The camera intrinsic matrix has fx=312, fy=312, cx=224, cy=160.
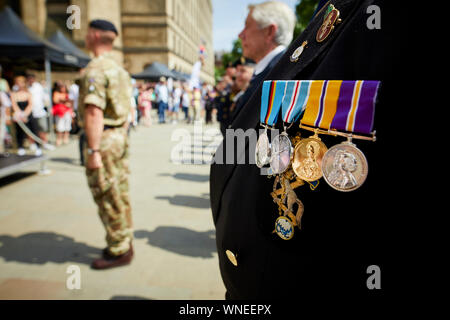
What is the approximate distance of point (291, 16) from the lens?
6.41 ft

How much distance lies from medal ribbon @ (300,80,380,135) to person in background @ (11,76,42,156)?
9473 millimetres

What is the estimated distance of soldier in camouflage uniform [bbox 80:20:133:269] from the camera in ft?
8.65

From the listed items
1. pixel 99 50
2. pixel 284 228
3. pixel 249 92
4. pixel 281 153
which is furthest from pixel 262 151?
pixel 99 50

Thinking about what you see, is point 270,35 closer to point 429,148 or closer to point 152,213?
point 429,148

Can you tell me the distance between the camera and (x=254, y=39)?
189cm

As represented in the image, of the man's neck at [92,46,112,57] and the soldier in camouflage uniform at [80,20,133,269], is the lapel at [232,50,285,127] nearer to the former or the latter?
the soldier in camouflage uniform at [80,20,133,269]

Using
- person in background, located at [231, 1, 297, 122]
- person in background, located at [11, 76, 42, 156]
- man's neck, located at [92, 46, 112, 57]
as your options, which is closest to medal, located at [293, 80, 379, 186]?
person in background, located at [231, 1, 297, 122]

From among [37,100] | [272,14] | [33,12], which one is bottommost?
[272,14]

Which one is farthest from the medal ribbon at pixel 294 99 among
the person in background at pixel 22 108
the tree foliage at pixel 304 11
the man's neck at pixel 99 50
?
the tree foliage at pixel 304 11

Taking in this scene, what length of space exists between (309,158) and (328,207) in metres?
0.12

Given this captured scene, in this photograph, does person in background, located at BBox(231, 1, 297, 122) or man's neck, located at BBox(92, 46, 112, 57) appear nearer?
person in background, located at BBox(231, 1, 297, 122)

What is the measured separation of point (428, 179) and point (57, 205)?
509 cm

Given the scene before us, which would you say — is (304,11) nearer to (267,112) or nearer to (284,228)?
(267,112)

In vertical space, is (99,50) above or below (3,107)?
above
